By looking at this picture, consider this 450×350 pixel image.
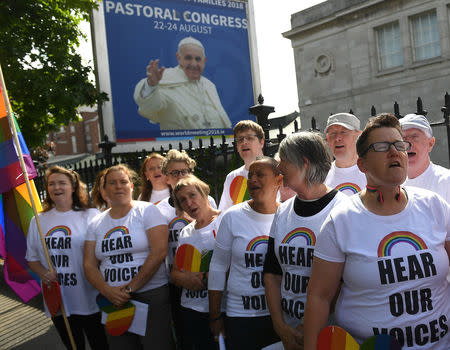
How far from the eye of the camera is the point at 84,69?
9.24 metres

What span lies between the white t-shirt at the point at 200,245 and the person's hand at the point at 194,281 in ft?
0.22

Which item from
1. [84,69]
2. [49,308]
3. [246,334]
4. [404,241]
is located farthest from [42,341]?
[84,69]

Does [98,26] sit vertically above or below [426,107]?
above

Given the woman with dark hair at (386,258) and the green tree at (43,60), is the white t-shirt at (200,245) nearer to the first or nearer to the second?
the woman with dark hair at (386,258)

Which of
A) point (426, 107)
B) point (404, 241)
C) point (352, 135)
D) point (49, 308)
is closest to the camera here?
point (404, 241)

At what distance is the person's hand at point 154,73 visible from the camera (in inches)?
546

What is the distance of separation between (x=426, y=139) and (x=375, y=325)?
1300 mm

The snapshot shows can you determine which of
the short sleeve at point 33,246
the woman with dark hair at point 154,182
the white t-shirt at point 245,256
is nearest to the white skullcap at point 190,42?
the woman with dark hair at point 154,182

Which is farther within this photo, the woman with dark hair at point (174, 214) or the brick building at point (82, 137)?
the brick building at point (82, 137)

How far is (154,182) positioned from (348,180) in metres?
2.01

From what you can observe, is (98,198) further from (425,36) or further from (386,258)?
(425,36)

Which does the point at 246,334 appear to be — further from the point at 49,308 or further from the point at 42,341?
the point at 42,341

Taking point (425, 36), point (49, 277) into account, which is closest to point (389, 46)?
point (425, 36)

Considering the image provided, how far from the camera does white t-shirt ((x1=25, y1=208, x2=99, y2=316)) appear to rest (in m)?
3.62
